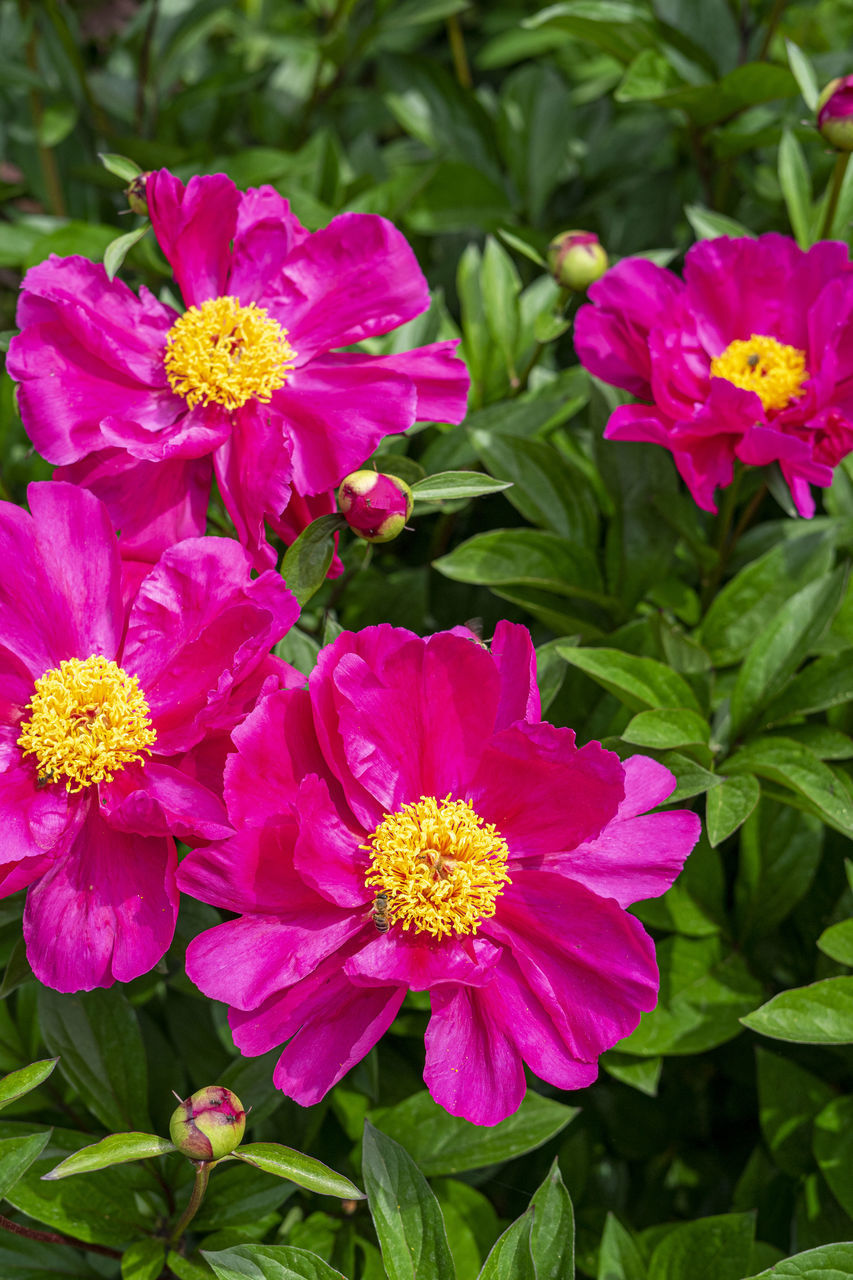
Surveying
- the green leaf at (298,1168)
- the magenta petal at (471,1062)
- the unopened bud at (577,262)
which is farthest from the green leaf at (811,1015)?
the unopened bud at (577,262)

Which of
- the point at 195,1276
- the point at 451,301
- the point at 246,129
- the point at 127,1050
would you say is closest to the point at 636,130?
the point at 451,301

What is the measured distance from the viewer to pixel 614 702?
1497 mm

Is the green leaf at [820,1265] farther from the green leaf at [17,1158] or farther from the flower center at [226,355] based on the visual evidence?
the flower center at [226,355]

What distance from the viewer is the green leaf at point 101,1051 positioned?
1.30 meters

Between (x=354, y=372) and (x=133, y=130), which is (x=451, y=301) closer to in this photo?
(x=133, y=130)

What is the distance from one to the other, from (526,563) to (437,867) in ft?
1.91

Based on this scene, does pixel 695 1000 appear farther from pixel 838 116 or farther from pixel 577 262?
pixel 838 116

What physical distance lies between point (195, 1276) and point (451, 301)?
65.9 inches

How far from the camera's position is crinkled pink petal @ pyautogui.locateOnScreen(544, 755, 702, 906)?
109 centimetres

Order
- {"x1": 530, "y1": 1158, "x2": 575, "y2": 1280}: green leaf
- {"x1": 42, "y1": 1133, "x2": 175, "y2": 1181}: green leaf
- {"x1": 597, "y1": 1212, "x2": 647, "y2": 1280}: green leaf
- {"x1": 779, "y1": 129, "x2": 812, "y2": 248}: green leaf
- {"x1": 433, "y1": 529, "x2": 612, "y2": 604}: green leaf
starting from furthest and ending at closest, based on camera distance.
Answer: {"x1": 779, "y1": 129, "x2": 812, "y2": 248}: green leaf, {"x1": 433, "y1": 529, "x2": 612, "y2": 604}: green leaf, {"x1": 597, "y1": 1212, "x2": 647, "y2": 1280}: green leaf, {"x1": 530, "y1": 1158, "x2": 575, "y2": 1280}: green leaf, {"x1": 42, "y1": 1133, "x2": 175, "y2": 1181}: green leaf

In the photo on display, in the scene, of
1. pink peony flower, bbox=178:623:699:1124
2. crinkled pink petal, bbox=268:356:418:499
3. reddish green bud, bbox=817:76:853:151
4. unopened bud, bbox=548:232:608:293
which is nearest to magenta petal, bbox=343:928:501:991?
pink peony flower, bbox=178:623:699:1124

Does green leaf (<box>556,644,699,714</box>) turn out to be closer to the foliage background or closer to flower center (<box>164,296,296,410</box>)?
the foliage background

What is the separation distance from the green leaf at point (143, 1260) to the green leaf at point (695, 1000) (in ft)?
1.82

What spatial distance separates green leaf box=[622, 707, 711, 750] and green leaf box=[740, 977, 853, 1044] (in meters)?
0.28
